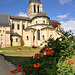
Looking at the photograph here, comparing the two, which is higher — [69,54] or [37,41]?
[37,41]

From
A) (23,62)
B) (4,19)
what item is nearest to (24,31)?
(4,19)

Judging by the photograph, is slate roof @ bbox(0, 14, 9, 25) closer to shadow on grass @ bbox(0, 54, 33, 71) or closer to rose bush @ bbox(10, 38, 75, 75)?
shadow on grass @ bbox(0, 54, 33, 71)

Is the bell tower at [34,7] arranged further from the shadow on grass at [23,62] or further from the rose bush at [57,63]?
the rose bush at [57,63]

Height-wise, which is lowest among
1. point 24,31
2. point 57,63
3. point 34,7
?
point 57,63

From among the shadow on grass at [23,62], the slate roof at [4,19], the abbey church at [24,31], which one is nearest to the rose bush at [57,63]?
the shadow on grass at [23,62]

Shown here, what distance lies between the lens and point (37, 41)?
3788 centimetres

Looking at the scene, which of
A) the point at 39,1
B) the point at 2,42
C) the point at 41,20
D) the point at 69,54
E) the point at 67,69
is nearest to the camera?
the point at 67,69

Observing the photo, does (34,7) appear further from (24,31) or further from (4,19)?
(4,19)

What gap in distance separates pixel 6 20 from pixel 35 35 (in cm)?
1709

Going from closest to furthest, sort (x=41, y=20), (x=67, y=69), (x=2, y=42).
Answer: (x=67, y=69) → (x=2, y=42) → (x=41, y=20)

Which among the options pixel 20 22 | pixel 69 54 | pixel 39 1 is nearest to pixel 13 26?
pixel 20 22

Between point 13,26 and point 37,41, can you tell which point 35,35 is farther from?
point 13,26

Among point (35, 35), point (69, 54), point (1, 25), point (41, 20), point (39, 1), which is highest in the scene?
point (39, 1)

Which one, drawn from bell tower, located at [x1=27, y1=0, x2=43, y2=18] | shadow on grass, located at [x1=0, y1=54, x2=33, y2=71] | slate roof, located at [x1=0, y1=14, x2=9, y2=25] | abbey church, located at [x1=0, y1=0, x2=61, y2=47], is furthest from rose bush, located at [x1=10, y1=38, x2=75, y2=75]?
bell tower, located at [x1=27, y1=0, x2=43, y2=18]
